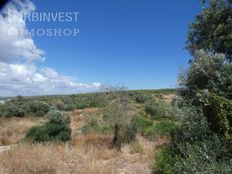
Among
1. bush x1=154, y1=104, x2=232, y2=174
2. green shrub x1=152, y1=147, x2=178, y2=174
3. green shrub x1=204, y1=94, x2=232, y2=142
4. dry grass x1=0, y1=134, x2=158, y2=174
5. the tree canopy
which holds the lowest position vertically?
dry grass x1=0, y1=134, x2=158, y2=174

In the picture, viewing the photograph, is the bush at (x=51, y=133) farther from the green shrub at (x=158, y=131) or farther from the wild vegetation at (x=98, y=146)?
the green shrub at (x=158, y=131)

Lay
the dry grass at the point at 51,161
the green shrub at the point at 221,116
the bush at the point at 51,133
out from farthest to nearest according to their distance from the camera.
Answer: the bush at the point at 51,133 → the dry grass at the point at 51,161 → the green shrub at the point at 221,116

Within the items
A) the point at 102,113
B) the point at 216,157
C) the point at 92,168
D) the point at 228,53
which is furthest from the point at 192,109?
the point at 102,113

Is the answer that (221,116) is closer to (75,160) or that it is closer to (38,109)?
(75,160)

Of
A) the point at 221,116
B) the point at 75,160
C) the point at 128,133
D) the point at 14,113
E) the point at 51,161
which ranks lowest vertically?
the point at 75,160

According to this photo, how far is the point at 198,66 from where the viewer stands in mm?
9555

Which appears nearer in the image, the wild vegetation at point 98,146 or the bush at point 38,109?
the wild vegetation at point 98,146

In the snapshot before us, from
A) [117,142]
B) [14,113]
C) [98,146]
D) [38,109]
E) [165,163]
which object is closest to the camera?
[165,163]

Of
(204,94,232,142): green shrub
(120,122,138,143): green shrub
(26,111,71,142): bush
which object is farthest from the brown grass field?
(204,94,232,142): green shrub

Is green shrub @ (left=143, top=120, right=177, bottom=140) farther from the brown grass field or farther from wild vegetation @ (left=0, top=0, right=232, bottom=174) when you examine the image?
the brown grass field

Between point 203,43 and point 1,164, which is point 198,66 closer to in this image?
point 203,43

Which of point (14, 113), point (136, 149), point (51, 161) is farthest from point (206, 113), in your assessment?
point (14, 113)

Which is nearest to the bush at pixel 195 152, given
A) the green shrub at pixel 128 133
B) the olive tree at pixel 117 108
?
the olive tree at pixel 117 108

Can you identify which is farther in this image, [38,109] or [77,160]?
[38,109]
